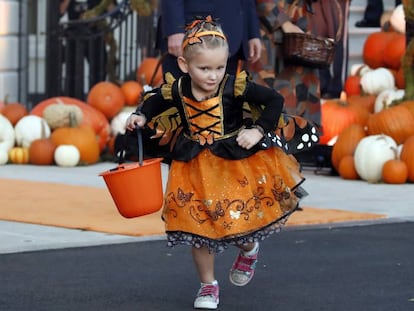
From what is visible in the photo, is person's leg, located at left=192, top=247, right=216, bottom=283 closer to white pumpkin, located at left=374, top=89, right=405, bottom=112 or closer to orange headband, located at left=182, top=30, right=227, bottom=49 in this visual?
orange headband, located at left=182, top=30, right=227, bottom=49

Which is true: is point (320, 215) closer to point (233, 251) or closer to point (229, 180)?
point (233, 251)

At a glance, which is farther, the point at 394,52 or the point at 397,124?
the point at 394,52

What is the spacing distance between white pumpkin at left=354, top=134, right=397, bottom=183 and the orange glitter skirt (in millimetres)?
4756

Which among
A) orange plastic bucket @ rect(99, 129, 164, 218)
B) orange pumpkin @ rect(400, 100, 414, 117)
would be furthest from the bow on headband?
orange pumpkin @ rect(400, 100, 414, 117)

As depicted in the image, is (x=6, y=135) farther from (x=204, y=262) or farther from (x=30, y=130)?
(x=204, y=262)

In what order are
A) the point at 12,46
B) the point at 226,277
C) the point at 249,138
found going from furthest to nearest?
the point at 12,46, the point at 226,277, the point at 249,138

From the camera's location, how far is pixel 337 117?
12.0 m

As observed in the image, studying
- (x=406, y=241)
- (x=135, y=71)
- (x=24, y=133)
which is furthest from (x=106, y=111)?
(x=406, y=241)

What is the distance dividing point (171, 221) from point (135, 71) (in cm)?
921

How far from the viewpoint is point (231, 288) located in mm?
6098

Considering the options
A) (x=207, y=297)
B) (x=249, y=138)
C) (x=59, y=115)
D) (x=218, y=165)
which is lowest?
(x=59, y=115)

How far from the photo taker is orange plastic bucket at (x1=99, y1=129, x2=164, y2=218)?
18.0ft

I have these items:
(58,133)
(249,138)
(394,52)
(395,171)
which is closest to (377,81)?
(394,52)

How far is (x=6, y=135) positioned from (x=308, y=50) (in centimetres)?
402
